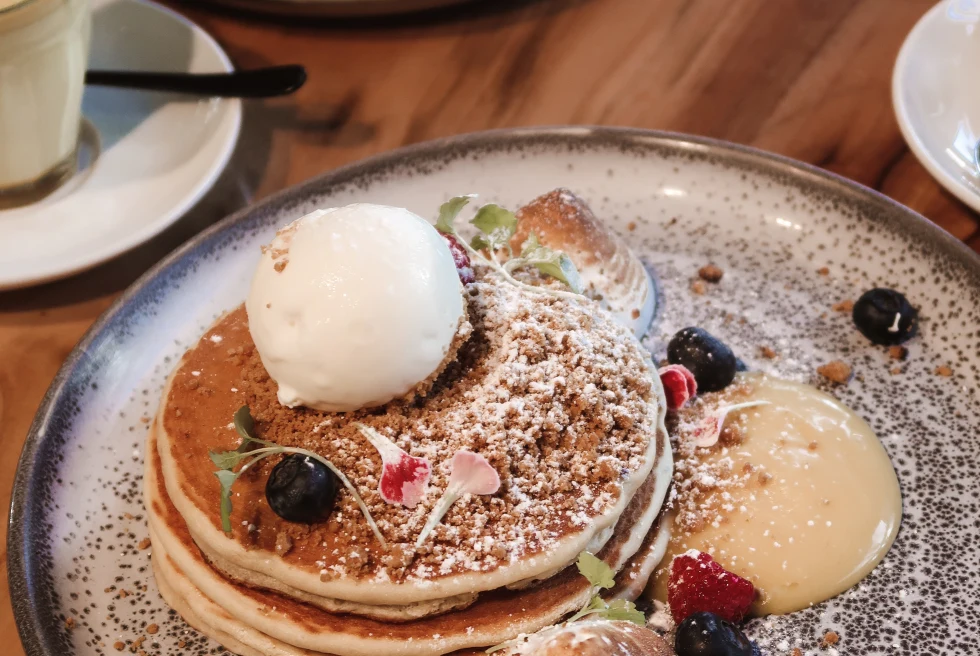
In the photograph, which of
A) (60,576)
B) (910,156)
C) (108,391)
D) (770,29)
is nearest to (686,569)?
(60,576)

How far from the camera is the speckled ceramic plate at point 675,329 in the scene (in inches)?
57.2

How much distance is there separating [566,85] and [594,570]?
1.73 metres

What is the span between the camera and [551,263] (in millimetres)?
1705

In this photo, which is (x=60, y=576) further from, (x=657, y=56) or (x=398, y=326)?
(x=657, y=56)

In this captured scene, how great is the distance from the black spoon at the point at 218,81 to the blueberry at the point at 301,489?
1.36 meters

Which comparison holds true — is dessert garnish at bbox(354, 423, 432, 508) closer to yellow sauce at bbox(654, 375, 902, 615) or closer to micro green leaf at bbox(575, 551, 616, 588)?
micro green leaf at bbox(575, 551, 616, 588)

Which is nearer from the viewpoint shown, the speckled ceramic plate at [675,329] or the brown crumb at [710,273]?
the speckled ceramic plate at [675,329]

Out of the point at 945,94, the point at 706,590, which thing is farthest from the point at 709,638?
the point at 945,94

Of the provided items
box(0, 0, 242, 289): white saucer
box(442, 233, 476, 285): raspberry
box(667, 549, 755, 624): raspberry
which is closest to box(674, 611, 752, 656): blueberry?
box(667, 549, 755, 624): raspberry

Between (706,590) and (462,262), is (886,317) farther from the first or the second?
(462,262)

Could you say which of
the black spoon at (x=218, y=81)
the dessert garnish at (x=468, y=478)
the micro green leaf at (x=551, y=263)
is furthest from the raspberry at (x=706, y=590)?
the black spoon at (x=218, y=81)

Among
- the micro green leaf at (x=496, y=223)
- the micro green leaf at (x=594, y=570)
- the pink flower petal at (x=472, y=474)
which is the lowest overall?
the micro green leaf at (x=594, y=570)

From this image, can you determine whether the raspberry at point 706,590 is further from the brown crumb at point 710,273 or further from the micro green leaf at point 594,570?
the brown crumb at point 710,273

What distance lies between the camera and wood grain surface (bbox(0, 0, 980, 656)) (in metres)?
2.25
